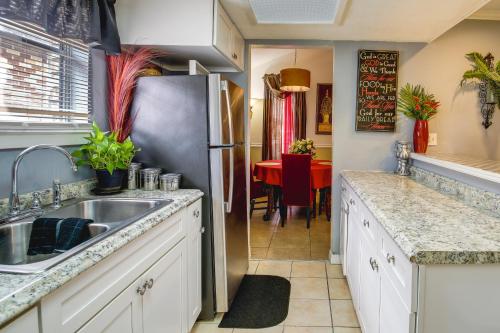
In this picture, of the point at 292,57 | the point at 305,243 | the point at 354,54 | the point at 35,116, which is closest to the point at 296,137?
the point at 292,57

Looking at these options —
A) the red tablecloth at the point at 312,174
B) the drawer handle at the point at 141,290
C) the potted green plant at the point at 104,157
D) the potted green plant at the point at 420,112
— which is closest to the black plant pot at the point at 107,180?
the potted green plant at the point at 104,157

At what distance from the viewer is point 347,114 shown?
3281 millimetres

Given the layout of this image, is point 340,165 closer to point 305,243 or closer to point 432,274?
point 305,243

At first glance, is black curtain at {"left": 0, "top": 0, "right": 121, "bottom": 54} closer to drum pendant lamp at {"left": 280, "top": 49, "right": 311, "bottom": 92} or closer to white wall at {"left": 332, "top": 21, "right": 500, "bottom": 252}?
white wall at {"left": 332, "top": 21, "right": 500, "bottom": 252}

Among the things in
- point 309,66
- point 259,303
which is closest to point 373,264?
point 259,303

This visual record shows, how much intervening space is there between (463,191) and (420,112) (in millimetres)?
1234

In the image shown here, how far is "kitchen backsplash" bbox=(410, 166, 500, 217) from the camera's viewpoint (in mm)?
1640

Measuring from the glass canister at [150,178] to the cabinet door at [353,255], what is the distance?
1.32 metres

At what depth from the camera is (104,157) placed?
1890 millimetres

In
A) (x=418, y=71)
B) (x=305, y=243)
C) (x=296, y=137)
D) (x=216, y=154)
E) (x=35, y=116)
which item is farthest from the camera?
(x=296, y=137)

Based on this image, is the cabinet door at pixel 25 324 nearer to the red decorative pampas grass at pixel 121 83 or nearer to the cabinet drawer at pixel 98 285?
the cabinet drawer at pixel 98 285

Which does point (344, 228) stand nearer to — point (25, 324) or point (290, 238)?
point (290, 238)

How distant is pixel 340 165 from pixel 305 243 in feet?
3.68

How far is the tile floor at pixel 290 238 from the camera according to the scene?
11.9 feet
